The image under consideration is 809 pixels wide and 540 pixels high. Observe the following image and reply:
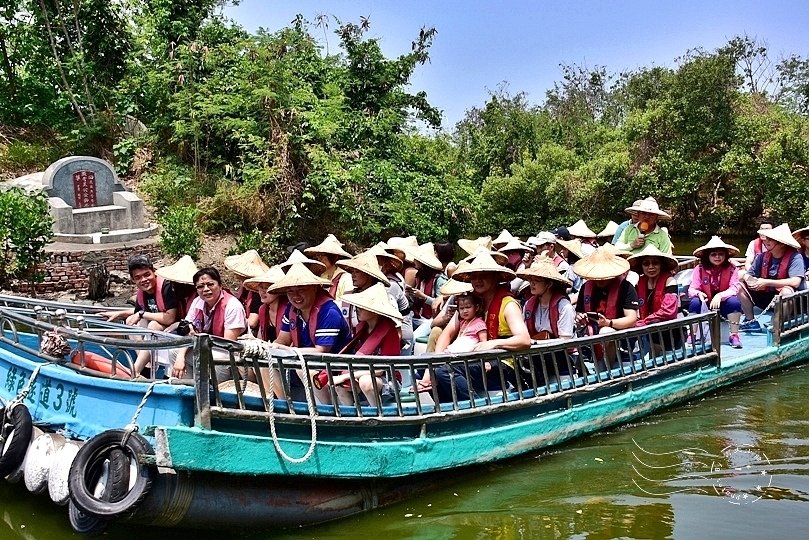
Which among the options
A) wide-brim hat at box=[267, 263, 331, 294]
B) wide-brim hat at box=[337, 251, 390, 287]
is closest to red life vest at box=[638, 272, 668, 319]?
wide-brim hat at box=[337, 251, 390, 287]

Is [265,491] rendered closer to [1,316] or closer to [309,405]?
[309,405]

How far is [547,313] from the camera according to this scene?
6.59 m

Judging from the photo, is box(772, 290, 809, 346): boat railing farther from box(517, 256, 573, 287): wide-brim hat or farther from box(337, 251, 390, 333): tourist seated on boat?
box(337, 251, 390, 333): tourist seated on boat

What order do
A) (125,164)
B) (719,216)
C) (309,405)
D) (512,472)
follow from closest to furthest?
(309,405) < (512,472) < (125,164) < (719,216)

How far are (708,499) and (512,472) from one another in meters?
1.41

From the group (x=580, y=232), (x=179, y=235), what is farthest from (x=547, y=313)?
(x=179, y=235)

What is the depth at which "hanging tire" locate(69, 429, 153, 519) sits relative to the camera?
434cm

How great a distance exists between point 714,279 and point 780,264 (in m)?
0.84

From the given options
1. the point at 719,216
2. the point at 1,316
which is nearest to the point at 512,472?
the point at 1,316

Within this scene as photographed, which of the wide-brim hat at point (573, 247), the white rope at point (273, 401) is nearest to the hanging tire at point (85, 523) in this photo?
the white rope at point (273, 401)

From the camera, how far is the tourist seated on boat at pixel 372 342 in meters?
5.43

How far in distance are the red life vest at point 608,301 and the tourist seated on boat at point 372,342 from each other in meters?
2.41

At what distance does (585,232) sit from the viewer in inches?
422

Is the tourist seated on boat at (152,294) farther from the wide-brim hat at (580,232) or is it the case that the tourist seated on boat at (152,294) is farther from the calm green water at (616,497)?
the wide-brim hat at (580,232)
